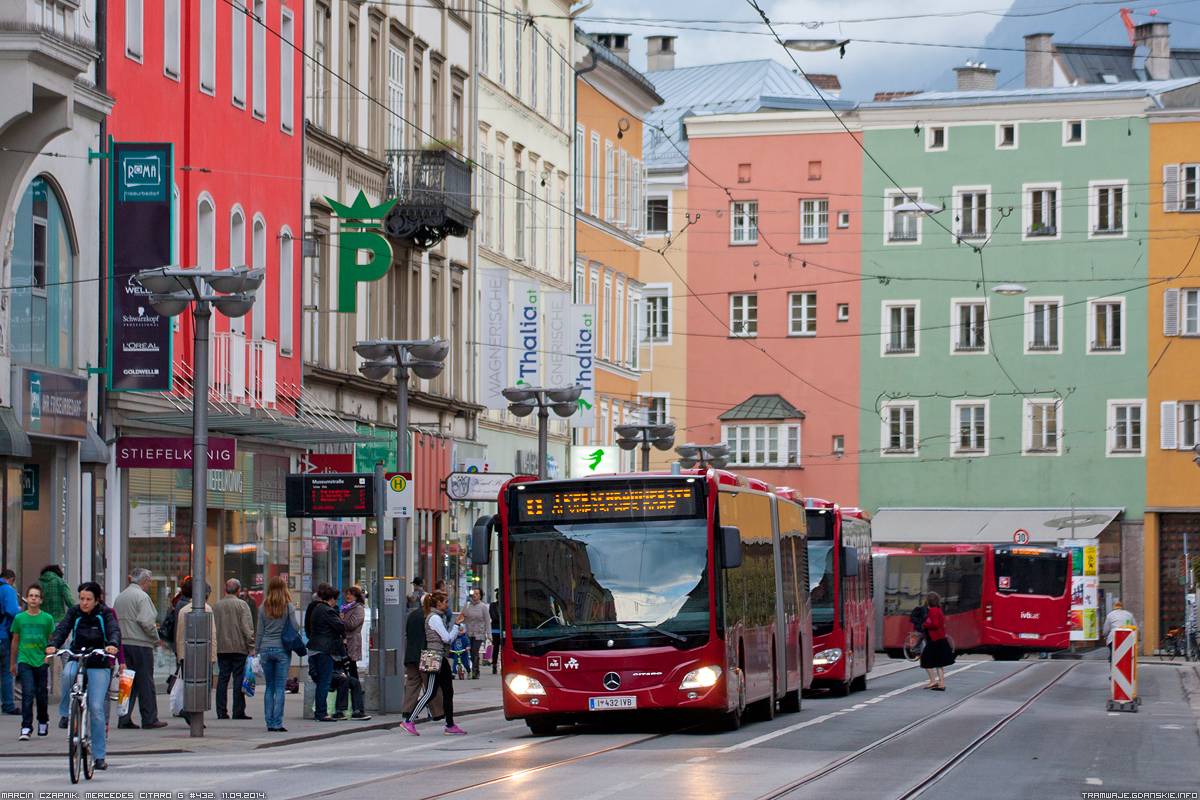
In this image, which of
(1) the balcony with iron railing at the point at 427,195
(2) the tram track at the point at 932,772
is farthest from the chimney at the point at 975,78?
(2) the tram track at the point at 932,772

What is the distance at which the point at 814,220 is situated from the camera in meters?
72.8

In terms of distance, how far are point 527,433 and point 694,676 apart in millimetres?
32378

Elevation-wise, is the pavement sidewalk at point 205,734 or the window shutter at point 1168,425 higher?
the window shutter at point 1168,425

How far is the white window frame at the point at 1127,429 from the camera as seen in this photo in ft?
227

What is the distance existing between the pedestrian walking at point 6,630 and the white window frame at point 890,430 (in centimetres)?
5152

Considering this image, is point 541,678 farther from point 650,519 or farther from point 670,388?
point 670,388

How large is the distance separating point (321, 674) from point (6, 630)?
349 cm

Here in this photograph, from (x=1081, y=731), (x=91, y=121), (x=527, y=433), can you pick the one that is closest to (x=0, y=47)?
(x=91, y=121)

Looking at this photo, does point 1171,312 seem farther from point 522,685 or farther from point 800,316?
point 522,685

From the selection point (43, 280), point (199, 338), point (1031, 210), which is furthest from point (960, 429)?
point (199, 338)

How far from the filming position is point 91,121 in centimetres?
2662

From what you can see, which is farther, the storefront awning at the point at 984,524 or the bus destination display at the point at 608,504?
the storefront awning at the point at 984,524

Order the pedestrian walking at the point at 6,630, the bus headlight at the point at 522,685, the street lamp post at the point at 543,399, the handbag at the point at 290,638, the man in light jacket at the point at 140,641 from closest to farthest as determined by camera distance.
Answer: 1. the bus headlight at the point at 522,685
2. the man in light jacket at the point at 140,641
3. the pedestrian walking at the point at 6,630
4. the handbag at the point at 290,638
5. the street lamp post at the point at 543,399

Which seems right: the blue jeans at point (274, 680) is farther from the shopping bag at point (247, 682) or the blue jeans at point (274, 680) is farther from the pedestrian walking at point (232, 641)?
the shopping bag at point (247, 682)
